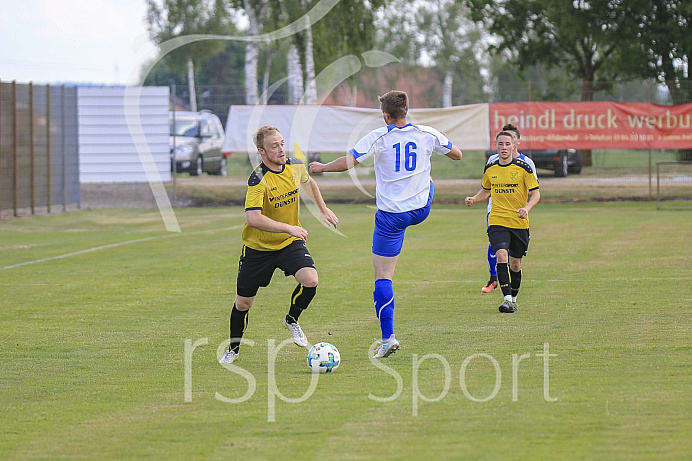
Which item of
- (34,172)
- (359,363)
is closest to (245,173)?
(34,172)

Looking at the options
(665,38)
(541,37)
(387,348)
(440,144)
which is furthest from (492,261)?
(541,37)

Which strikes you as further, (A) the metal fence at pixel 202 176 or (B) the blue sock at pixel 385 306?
(A) the metal fence at pixel 202 176

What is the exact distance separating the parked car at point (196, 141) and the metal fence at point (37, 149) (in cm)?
302

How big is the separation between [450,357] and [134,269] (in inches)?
274

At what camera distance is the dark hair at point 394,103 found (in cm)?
678

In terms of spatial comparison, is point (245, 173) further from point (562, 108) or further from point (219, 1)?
point (219, 1)

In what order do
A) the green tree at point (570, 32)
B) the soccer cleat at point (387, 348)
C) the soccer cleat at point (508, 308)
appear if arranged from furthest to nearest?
1. the green tree at point (570, 32)
2. the soccer cleat at point (508, 308)
3. the soccer cleat at point (387, 348)

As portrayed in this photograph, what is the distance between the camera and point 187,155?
86.3 feet

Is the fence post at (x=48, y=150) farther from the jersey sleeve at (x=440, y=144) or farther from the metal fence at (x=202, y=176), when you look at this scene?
the jersey sleeve at (x=440, y=144)

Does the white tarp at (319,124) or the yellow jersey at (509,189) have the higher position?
the white tarp at (319,124)

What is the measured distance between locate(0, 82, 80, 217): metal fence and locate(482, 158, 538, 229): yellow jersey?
1473cm

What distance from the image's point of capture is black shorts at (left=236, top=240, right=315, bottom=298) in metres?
6.86

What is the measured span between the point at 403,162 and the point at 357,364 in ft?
5.32

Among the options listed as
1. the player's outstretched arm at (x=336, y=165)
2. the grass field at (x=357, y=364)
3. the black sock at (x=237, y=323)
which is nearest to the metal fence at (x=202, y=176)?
the grass field at (x=357, y=364)
